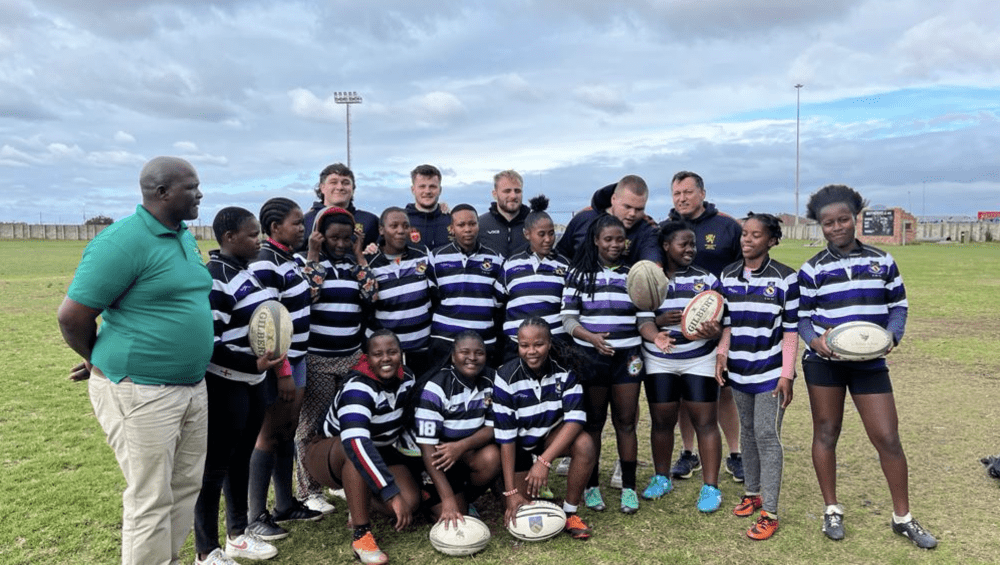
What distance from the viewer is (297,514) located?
4555 mm

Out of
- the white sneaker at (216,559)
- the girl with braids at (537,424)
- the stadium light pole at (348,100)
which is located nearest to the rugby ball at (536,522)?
the girl with braids at (537,424)

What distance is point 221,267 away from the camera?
378 centimetres

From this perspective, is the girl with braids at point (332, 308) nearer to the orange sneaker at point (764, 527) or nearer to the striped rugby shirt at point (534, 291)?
the striped rugby shirt at point (534, 291)

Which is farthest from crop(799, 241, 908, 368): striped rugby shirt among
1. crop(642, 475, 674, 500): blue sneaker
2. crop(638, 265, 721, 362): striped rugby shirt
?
crop(642, 475, 674, 500): blue sneaker

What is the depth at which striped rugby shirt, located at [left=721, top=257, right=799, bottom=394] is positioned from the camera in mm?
4453

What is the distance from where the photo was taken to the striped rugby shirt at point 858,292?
4156 mm

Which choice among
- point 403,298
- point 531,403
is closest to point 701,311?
point 531,403

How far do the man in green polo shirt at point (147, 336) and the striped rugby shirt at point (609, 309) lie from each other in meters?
2.37

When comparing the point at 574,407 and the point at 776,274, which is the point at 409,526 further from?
the point at 776,274

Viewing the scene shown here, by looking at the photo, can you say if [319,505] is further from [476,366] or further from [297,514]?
[476,366]

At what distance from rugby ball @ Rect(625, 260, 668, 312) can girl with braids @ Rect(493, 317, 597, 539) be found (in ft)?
2.05

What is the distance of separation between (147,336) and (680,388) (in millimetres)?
3303

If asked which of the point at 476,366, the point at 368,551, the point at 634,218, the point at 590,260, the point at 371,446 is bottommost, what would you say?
the point at 368,551

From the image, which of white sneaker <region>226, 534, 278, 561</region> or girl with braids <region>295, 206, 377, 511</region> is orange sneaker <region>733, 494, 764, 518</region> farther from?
white sneaker <region>226, 534, 278, 561</region>
